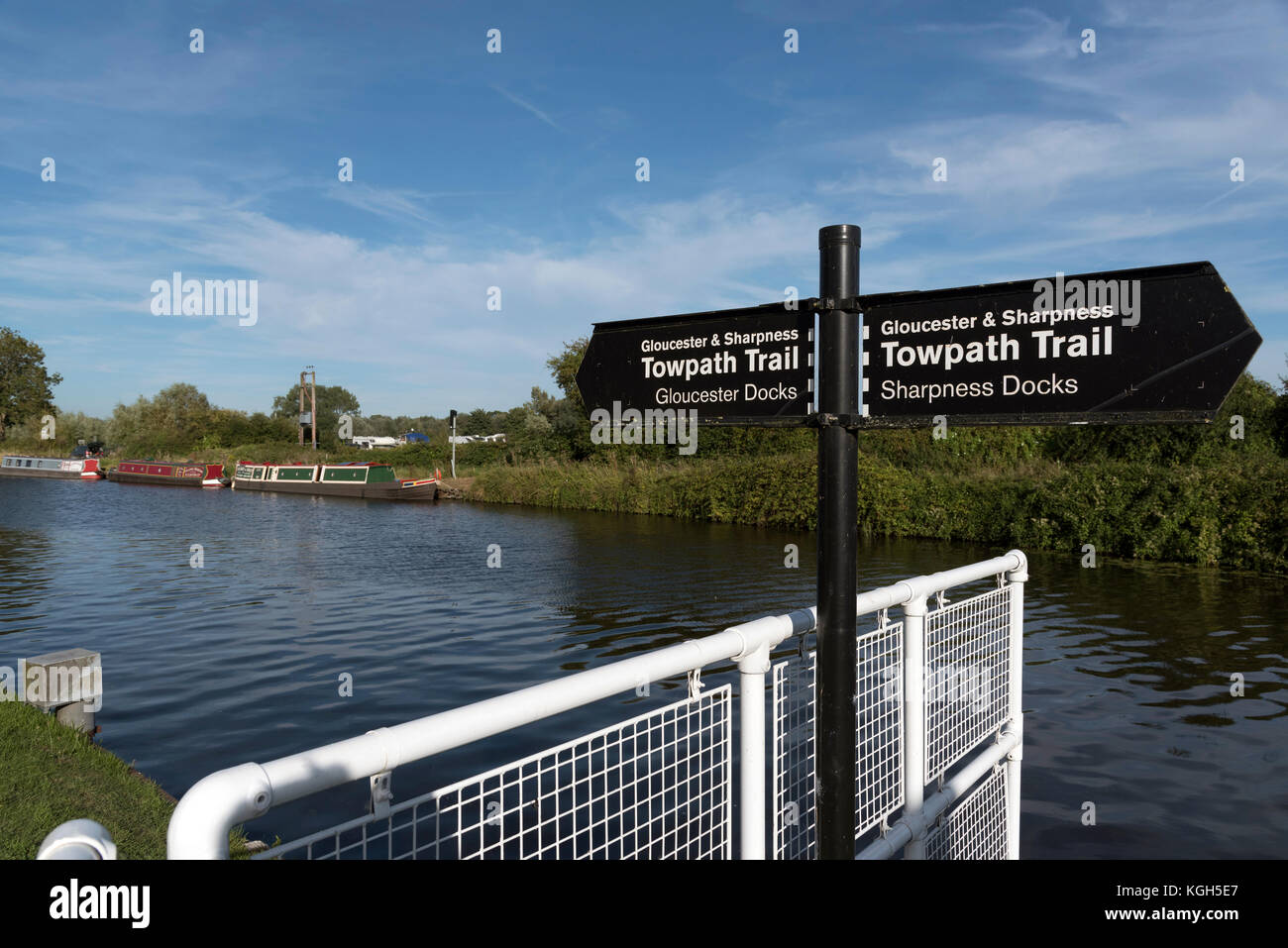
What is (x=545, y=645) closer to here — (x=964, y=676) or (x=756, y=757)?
(x=964, y=676)

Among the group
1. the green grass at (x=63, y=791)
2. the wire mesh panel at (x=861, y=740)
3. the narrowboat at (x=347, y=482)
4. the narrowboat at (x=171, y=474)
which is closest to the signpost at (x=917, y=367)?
the wire mesh panel at (x=861, y=740)

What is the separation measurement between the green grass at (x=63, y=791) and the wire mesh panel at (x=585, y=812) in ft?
2.98

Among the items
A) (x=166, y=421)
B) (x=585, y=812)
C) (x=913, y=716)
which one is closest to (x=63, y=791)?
(x=585, y=812)

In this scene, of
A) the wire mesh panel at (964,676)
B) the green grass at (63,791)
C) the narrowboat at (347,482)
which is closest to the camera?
the wire mesh panel at (964,676)

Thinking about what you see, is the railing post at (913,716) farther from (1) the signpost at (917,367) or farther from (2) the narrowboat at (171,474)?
(2) the narrowboat at (171,474)

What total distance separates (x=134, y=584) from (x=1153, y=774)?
15.8 meters

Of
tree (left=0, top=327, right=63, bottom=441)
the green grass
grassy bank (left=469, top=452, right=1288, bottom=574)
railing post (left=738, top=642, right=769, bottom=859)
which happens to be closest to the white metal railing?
railing post (left=738, top=642, right=769, bottom=859)

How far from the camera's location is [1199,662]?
11.0 meters

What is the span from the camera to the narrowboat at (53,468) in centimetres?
5675

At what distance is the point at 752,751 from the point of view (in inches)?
97.0

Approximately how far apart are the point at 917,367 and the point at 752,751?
1120 millimetres

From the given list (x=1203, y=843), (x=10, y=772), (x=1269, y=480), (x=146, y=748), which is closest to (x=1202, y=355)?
(x=1203, y=843)

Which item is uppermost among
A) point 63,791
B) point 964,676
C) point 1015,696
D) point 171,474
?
point 171,474
